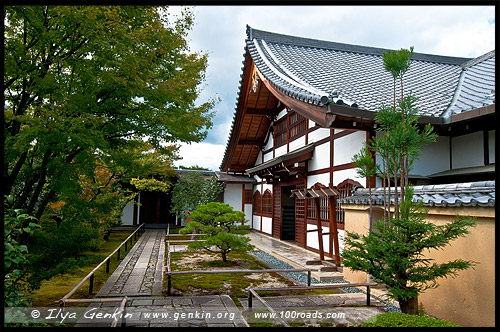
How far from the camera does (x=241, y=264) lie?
407 inches

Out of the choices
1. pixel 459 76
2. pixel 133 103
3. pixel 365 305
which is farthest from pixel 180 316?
pixel 459 76

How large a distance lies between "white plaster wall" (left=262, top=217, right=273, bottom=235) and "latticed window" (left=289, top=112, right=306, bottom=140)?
4.74 metres

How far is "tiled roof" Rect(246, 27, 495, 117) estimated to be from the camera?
8.77 metres

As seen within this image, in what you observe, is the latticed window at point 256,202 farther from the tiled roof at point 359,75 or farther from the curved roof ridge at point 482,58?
the curved roof ridge at point 482,58

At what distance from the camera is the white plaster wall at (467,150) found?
7785 mm

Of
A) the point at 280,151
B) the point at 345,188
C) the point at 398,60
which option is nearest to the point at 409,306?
the point at 398,60

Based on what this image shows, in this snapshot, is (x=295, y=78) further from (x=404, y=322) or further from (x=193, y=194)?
(x=193, y=194)

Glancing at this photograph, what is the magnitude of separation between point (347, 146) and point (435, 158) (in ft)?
7.19

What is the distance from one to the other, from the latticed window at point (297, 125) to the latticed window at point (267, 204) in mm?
3996

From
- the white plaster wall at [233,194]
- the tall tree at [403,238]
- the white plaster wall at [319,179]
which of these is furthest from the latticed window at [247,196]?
the tall tree at [403,238]

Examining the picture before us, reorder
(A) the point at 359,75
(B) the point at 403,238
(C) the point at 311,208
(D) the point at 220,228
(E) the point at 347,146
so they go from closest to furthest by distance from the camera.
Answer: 1. (B) the point at 403,238
2. (E) the point at 347,146
3. (D) the point at 220,228
4. (A) the point at 359,75
5. (C) the point at 311,208

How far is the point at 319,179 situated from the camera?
1167 cm

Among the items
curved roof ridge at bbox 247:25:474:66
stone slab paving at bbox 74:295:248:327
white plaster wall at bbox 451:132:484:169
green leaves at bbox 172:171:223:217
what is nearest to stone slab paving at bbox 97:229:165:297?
stone slab paving at bbox 74:295:248:327

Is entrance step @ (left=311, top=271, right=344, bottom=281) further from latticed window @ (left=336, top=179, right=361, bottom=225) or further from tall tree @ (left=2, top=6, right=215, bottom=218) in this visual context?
tall tree @ (left=2, top=6, right=215, bottom=218)
